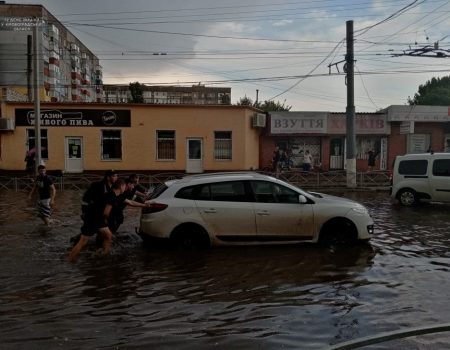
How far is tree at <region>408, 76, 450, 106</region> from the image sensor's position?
6094 cm

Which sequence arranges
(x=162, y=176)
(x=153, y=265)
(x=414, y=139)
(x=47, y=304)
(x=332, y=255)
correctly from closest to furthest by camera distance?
(x=47, y=304) < (x=153, y=265) < (x=332, y=255) < (x=162, y=176) < (x=414, y=139)

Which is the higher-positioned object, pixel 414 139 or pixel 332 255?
pixel 414 139

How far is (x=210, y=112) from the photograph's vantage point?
1144 inches

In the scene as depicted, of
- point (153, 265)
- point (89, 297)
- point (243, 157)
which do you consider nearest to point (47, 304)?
point (89, 297)

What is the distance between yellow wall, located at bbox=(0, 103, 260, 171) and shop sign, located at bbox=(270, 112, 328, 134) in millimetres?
2012

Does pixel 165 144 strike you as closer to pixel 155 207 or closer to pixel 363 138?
pixel 363 138

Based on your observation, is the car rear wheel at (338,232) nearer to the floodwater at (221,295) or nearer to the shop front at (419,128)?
the floodwater at (221,295)

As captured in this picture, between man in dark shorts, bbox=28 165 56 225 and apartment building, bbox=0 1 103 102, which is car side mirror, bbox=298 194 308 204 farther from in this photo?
apartment building, bbox=0 1 103 102

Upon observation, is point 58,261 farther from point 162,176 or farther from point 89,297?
point 162,176

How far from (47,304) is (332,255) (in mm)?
4803

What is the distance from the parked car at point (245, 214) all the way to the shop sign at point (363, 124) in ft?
73.0

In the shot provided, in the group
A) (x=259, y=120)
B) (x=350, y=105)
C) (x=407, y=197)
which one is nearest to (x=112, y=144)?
(x=259, y=120)

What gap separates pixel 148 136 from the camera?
28859 mm

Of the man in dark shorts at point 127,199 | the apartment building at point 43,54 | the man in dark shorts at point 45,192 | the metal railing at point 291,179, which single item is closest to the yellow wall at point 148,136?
the metal railing at point 291,179
